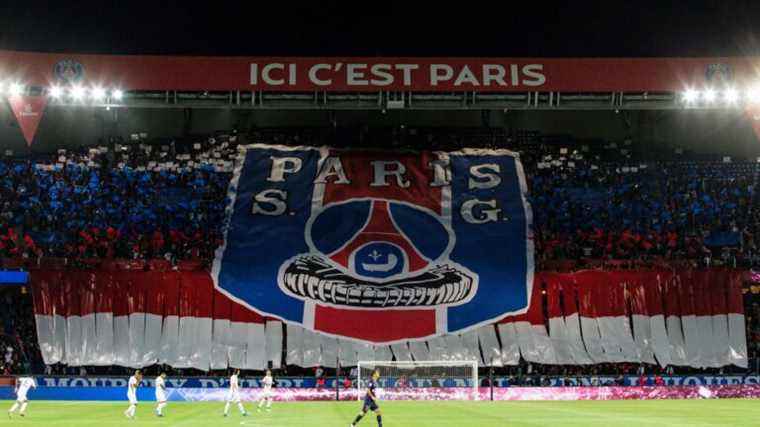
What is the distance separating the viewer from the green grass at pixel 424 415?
978 inches

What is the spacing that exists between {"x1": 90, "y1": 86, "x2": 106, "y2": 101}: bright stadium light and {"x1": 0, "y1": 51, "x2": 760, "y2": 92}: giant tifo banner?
1.70 feet

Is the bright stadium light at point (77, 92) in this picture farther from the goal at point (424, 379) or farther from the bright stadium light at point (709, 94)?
the bright stadium light at point (709, 94)

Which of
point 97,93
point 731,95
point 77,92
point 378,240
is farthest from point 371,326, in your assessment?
point 731,95

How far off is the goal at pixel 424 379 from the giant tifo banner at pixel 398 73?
50.3 ft

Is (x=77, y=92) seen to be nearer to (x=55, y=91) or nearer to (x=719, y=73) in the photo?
(x=55, y=91)

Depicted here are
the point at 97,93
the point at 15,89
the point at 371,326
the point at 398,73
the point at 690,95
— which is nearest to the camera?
the point at 15,89

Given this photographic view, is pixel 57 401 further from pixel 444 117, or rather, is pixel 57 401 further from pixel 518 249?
pixel 444 117

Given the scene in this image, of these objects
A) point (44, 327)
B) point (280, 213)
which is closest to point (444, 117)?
point (280, 213)

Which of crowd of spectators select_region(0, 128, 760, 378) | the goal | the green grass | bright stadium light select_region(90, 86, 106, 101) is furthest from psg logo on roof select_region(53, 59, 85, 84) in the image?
the goal

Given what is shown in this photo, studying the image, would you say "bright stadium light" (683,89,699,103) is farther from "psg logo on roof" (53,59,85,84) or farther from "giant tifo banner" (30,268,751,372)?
"psg logo on roof" (53,59,85,84)

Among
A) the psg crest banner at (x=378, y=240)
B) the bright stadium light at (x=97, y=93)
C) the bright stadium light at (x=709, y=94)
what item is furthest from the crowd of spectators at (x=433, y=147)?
the bright stadium light at (x=709, y=94)

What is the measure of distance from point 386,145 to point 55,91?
2089cm

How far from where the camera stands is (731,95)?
144 ft

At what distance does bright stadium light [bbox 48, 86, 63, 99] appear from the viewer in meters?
43.1
